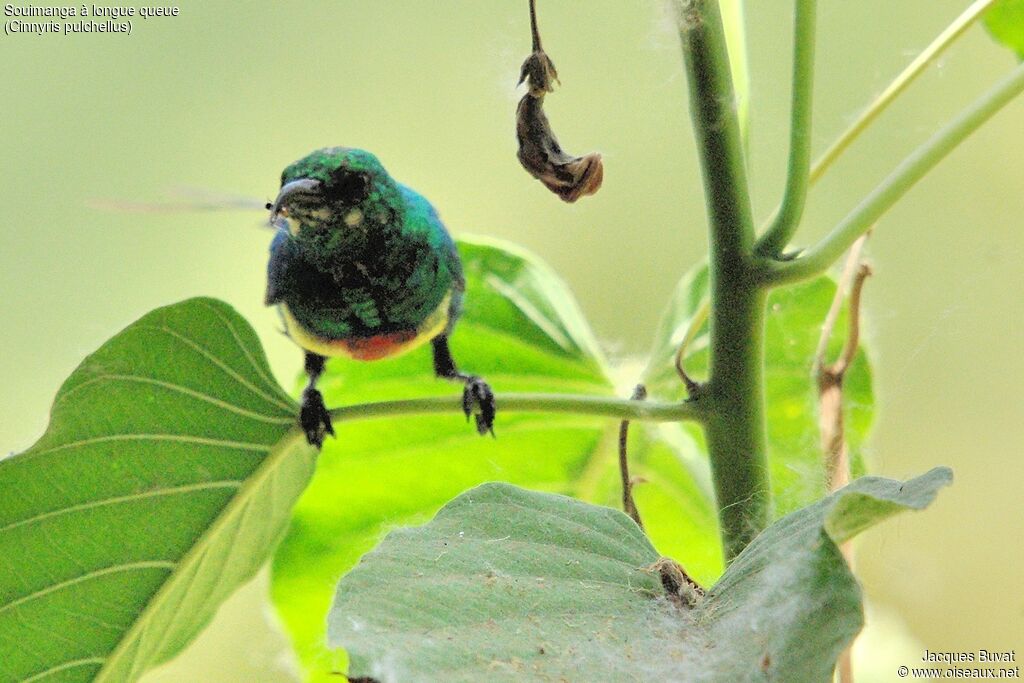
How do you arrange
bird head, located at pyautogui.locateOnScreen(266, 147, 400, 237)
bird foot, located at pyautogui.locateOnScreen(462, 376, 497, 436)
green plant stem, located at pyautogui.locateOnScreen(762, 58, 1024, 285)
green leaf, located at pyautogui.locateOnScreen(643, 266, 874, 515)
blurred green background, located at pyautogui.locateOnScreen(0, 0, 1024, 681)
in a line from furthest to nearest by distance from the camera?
1. blurred green background, located at pyautogui.locateOnScreen(0, 0, 1024, 681)
2. green leaf, located at pyautogui.locateOnScreen(643, 266, 874, 515)
3. bird head, located at pyautogui.locateOnScreen(266, 147, 400, 237)
4. bird foot, located at pyautogui.locateOnScreen(462, 376, 497, 436)
5. green plant stem, located at pyautogui.locateOnScreen(762, 58, 1024, 285)

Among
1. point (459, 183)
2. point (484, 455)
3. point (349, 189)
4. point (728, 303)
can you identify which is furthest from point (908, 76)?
point (459, 183)

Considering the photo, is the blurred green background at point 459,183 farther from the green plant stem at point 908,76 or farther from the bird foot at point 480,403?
the green plant stem at point 908,76

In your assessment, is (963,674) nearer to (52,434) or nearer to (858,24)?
(52,434)

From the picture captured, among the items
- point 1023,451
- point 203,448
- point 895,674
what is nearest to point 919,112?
point 1023,451

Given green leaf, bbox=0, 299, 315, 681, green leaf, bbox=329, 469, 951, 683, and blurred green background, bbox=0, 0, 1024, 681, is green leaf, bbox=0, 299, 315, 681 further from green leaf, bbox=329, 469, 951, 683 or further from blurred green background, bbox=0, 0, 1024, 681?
blurred green background, bbox=0, 0, 1024, 681

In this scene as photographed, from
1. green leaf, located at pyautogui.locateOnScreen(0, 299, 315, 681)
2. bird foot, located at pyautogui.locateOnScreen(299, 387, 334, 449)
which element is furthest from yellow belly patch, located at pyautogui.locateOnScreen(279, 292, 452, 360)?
green leaf, located at pyautogui.locateOnScreen(0, 299, 315, 681)

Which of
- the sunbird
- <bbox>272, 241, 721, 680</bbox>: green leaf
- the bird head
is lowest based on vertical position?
<bbox>272, 241, 721, 680</bbox>: green leaf

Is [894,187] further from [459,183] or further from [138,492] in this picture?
[459,183]
